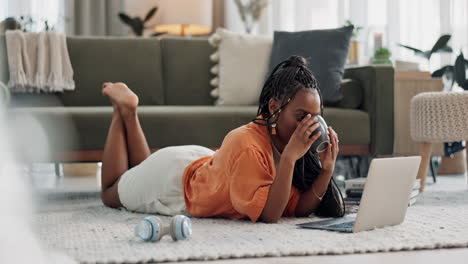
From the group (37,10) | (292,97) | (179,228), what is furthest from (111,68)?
(37,10)

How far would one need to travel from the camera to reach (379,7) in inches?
191

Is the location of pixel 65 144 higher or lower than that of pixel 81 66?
lower

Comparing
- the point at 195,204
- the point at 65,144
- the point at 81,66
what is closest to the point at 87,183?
the point at 81,66

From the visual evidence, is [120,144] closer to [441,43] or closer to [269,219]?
[269,219]

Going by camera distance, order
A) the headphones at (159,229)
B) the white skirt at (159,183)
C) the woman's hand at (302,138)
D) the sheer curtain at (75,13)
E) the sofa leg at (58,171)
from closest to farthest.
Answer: the headphones at (159,229)
the woman's hand at (302,138)
the white skirt at (159,183)
the sofa leg at (58,171)
the sheer curtain at (75,13)

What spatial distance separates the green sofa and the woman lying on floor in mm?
623

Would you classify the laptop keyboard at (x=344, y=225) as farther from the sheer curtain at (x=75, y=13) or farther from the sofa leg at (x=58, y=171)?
the sheer curtain at (x=75, y=13)

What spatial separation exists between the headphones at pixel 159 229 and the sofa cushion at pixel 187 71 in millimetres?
1929

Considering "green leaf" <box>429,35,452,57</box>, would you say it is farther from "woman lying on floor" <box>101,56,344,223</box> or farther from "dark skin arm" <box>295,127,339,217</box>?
"dark skin arm" <box>295,127,339,217</box>

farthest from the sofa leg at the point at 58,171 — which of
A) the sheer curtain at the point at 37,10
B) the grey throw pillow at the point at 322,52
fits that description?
the grey throw pillow at the point at 322,52

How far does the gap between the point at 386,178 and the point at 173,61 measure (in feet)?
6.60

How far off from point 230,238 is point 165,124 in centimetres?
130

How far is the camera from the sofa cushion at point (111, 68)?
3266 millimetres

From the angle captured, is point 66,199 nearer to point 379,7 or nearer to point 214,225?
point 214,225
